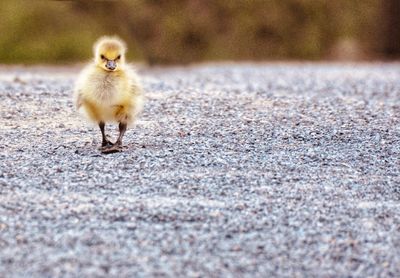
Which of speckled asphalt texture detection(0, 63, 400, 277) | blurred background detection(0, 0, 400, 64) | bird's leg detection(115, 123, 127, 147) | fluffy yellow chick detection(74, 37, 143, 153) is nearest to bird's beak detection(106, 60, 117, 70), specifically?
fluffy yellow chick detection(74, 37, 143, 153)

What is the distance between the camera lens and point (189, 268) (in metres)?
4.04

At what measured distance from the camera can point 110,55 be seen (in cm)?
586

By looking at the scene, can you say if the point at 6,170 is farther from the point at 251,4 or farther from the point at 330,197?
the point at 251,4

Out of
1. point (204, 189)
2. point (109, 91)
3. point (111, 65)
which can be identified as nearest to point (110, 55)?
point (111, 65)

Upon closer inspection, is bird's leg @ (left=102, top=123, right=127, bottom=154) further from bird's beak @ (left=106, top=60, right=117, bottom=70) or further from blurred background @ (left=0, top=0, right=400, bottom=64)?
blurred background @ (left=0, top=0, right=400, bottom=64)

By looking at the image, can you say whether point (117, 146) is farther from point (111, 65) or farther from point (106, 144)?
point (111, 65)

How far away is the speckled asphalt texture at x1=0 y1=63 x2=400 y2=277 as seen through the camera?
415cm

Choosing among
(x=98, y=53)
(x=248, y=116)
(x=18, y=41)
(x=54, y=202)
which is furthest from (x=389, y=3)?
(x=54, y=202)

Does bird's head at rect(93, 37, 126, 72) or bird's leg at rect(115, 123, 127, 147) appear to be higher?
bird's head at rect(93, 37, 126, 72)

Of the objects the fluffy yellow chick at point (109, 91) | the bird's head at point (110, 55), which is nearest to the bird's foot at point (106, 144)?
the fluffy yellow chick at point (109, 91)

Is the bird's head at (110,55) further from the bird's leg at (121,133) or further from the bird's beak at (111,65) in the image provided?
the bird's leg at (121,133)

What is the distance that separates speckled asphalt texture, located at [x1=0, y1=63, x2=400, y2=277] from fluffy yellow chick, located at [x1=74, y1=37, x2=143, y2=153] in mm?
183

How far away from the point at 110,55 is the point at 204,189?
122 cm

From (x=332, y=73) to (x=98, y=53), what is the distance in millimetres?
6257
